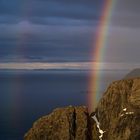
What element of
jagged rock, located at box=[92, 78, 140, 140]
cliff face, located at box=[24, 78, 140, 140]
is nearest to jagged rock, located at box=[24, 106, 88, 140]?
cliff face, located at box=[24, 78, 140, 140]

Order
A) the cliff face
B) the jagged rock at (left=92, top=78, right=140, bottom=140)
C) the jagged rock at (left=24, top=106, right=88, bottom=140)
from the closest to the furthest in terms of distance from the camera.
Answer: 1. the jagged rock at (left=92, top=78, right=140, bottom=140)
2. the cliff face
3. the jagged rock at (left=24, top=106, right=88, bottom=140)

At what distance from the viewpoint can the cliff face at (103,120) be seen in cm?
6694

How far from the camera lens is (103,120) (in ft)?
232

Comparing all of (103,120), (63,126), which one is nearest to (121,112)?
(103,120)

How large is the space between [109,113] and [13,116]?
125063 mm

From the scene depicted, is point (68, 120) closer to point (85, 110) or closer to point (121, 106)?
point (85, 110)

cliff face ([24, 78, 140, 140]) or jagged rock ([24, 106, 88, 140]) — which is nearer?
cliff face ([24, 78, 140, 140])

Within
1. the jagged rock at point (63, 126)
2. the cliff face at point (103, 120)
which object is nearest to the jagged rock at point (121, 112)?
the cliff face at point (103, 120)

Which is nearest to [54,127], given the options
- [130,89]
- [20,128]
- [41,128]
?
[41,128]

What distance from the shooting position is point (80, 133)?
6938 cm

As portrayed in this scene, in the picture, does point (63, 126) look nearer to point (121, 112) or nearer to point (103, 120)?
point (103, 120)

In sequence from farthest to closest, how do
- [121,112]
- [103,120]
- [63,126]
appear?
1. [103,120]
2. [63,126]
3. [121,112]

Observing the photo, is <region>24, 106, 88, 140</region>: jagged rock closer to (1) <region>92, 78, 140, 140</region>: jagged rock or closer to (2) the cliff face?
(2) the cliff face

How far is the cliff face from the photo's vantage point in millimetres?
66938
